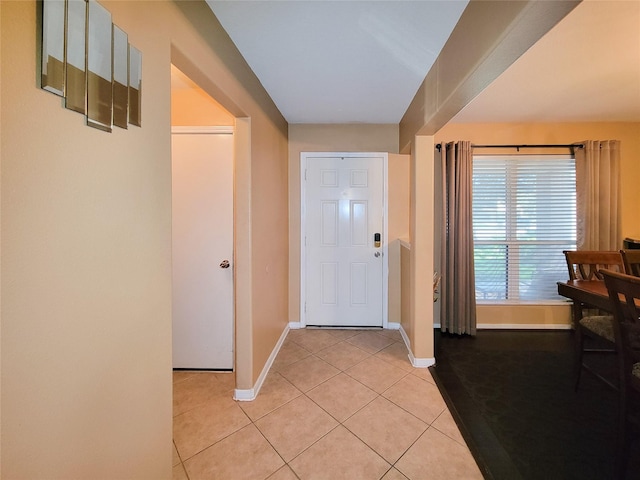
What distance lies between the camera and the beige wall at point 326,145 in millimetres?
2873

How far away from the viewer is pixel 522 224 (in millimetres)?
2949

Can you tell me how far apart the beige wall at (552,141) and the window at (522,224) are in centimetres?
15

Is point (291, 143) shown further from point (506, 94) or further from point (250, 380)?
point (250, 380)

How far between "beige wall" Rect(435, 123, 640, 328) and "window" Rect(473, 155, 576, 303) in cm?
15

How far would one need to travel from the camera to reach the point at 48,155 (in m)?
0.60

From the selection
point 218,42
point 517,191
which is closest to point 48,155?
point 218,42

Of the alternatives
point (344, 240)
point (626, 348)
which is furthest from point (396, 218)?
point (626, 348)

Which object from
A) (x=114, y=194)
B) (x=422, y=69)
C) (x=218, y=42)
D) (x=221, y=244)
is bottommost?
(x=221, y=244)

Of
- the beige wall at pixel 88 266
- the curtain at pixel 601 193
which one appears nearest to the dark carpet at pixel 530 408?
the curtain at pixel 601 193

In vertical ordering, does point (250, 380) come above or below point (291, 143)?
below

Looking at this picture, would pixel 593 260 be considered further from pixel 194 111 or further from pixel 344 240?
pixel 194 111

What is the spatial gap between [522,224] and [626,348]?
194 centimetres

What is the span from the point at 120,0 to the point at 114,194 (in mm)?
597

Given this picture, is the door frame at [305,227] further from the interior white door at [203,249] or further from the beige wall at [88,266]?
the beige wall at [88,266]
